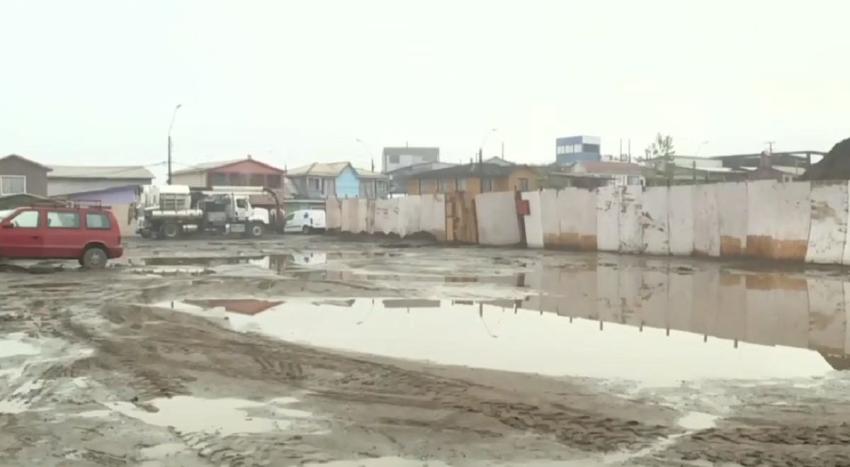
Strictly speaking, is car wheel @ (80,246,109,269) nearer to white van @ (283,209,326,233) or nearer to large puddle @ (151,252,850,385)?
large puddle @ (151,252,850,385)

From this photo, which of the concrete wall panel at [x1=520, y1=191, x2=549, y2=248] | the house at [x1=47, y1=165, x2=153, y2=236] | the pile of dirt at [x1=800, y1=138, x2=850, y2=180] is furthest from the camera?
the house at [x1=47, y1=165, x2=153, y2=236]

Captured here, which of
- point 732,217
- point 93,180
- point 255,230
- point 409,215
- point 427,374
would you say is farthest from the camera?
point 93,180

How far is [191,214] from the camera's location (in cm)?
4188

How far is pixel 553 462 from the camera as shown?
5184 millimetres

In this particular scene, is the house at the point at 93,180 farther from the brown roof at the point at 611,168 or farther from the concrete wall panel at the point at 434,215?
the brown roof at the point at 611,168

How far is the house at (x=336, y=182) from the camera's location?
3066 inches

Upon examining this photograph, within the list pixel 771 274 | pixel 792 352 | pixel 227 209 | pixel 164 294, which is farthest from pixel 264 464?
pixel 227 209

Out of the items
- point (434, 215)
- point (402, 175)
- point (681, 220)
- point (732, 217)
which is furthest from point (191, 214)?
point (402, 175)

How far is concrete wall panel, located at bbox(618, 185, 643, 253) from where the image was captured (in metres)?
24.5

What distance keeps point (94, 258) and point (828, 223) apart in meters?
18.4

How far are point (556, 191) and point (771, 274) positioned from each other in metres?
10.6

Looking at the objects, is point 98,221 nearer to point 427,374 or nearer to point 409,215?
point 427,374

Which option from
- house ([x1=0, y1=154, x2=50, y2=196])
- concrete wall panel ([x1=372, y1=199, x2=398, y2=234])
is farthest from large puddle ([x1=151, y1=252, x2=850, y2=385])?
house ([x1=0, y1=154, x2=50, y2=196])

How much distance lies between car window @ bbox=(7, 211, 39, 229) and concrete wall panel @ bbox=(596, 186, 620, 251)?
54.4ft
